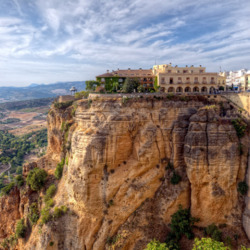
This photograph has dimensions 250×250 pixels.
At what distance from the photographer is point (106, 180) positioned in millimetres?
27750

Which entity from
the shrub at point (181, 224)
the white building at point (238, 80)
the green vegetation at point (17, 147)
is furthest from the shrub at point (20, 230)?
the green vegetation at point (17, 147)

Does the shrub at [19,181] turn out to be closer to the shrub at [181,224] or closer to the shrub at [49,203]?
the shrub at [49,203]

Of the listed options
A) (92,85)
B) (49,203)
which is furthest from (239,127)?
(49,203)

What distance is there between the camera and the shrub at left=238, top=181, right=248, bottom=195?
2562 cm

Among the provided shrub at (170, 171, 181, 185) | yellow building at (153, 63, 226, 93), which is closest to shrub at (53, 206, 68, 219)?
shrub at (170, 171, 181, 185)

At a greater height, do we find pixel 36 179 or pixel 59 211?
pixel 36 179

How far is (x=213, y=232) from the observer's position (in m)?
24.5

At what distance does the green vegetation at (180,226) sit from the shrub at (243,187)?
685cm

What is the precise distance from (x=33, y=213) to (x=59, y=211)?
19.7 feet

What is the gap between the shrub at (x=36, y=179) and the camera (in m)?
33.3

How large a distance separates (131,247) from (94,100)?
20.5 metres

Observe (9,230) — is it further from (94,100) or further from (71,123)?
(94,100)

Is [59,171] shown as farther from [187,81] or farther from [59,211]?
[187,81]

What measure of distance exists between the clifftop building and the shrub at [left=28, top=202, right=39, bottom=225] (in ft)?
79.5
